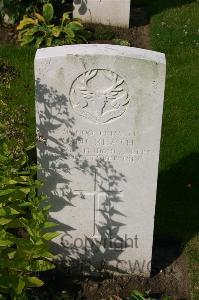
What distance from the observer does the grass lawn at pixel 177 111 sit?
5945 millimetres

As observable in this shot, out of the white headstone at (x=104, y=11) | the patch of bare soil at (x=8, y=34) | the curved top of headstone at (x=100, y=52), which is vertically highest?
the curved top of headstone at (x=100, y=52)

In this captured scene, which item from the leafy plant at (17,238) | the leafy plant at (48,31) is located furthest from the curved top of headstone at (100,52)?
the leafy plant at (48,31)

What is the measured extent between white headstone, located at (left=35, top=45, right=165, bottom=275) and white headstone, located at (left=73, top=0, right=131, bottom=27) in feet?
19.2

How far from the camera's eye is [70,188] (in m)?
4.93

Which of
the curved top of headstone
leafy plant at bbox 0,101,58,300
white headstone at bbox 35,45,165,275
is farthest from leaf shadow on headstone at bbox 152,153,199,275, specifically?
the curved top of headstone

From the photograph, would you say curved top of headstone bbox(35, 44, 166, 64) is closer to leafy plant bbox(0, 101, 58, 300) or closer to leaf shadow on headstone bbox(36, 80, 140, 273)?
leaf shadow on headstone bbox(36, 80, 140, 273)

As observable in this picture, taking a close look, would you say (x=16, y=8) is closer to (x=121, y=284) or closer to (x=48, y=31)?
(x=48, y=31)

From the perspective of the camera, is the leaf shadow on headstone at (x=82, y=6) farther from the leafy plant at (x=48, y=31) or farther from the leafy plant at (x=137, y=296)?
the leafy plant at (x=137, y=296)

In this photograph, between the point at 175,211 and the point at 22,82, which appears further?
the point at 22,82

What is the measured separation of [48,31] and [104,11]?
137 centimetres

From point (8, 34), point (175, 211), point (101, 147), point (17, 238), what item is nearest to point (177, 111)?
point (175, 211)

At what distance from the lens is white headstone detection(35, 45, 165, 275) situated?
14.5 ft

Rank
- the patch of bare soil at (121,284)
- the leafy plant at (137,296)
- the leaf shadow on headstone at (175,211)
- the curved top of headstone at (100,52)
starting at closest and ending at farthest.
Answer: the curved top of headstone at (100,52), the leafy plant at (137,296), the patch of bare soil at (121,284), the leaf shadow on headstone at (175,211)

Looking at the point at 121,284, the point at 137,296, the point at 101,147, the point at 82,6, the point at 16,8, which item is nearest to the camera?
the point at 101,147
